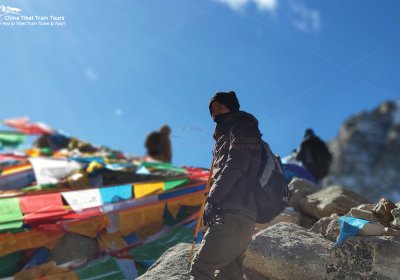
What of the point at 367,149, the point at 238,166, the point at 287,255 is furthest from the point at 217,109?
the point at 367,149

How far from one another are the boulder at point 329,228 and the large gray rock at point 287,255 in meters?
0.14

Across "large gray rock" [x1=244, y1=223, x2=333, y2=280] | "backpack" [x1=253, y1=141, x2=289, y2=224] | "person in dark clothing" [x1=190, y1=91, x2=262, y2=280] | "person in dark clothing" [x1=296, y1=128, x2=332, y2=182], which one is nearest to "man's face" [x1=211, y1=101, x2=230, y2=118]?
"person in dark clothing" [x1=190, y1=91, x2=262, y2=280]

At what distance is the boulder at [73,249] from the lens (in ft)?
20.9

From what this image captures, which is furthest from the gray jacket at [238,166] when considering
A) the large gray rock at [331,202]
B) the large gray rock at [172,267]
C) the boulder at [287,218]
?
the large gray rock at [331,202]

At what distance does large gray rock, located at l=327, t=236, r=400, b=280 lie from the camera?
12.5 feet

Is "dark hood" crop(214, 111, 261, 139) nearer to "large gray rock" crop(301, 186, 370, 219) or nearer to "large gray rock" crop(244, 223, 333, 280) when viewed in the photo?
"large gray rock" crop(244, 223, 333, 280)

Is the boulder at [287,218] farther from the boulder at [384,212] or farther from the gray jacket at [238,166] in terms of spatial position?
the gray jacket at [238,166]

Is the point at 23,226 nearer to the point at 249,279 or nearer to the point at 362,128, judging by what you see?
the point at 249,279

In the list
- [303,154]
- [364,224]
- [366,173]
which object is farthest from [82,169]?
[366,173]

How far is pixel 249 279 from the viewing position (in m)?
4.43

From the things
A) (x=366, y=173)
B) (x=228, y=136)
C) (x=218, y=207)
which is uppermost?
(x=228, y=136)

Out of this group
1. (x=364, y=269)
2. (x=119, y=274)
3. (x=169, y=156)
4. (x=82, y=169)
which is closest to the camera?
(x=364, y=269)

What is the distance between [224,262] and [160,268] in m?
1.15

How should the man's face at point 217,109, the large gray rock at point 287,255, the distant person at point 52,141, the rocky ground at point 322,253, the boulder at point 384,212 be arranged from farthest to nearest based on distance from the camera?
the distant person at point 52,141
the boulder at point 384,212
the large gray rock at point 287,255
the man's face at point 217,109
the rocky ground at point 322,253
